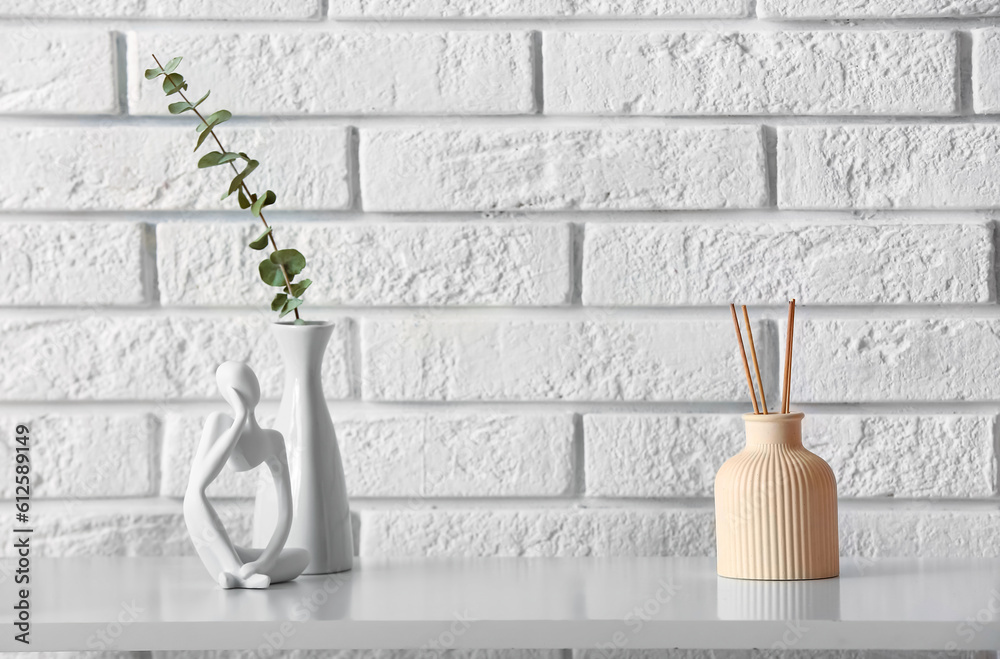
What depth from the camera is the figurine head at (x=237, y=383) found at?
77 centimetres

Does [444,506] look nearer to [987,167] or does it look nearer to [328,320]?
[328,320]

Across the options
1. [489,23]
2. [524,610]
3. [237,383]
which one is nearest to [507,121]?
[489,23]

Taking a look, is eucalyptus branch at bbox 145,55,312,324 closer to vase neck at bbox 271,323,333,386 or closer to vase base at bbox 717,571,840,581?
vase neck at bbox 271,323,333,386

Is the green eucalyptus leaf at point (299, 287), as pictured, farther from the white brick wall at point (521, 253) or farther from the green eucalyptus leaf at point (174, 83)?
the green eucalyptus leaf at point (174, 83)

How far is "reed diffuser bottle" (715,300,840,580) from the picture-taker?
0.78 meters

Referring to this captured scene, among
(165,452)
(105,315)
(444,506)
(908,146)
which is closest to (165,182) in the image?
(105,315)

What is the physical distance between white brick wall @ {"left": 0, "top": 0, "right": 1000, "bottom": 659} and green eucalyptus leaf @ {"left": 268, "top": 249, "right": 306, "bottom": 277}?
0.09 meters

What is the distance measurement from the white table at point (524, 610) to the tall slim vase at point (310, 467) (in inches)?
1.1

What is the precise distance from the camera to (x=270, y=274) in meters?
0.83

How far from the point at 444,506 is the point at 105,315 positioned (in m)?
0.38

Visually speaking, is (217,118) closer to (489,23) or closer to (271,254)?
(271,254)

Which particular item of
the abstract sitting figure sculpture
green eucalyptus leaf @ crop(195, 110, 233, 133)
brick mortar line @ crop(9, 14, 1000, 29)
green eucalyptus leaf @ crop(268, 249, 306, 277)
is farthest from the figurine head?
brick mortar line @ crop(9, 14, 1000, 29)

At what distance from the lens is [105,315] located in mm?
946

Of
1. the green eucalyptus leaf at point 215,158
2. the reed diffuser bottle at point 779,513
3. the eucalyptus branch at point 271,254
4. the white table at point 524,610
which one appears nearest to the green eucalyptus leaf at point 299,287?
the eucalyptus branch at point 271,254
